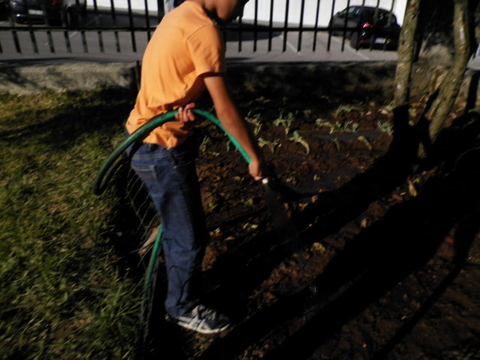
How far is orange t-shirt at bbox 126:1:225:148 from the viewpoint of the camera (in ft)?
5.57

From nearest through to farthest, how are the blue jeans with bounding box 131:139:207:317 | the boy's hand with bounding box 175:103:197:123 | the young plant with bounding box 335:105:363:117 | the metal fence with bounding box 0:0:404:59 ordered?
1. the boy's hand with bounding box 175:103:197:123
2. the blue jeans with bounding box 131:139:207:317
3. the young plant with bounding box 335:105:363:117
4. the metal fence with bounding box 0:0:404:59

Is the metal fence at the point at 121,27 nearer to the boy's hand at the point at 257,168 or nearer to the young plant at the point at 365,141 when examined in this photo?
the young plant at the point at 365,141

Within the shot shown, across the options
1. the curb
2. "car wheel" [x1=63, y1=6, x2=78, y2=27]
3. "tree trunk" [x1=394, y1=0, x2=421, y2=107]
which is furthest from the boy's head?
"car wheel" [x1=63, y1=6, x2=78, y2=27]

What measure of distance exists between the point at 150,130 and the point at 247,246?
1.49 metres

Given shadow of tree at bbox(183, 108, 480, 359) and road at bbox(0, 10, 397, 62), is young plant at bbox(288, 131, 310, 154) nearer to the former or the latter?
shadow of tree at bbox(183, 108, 480, 359)

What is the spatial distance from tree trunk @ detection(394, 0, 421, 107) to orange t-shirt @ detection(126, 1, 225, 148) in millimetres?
2937

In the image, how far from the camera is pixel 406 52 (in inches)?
166

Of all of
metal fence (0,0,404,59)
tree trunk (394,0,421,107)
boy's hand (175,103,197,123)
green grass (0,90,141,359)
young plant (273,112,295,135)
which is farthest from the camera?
metal fence (0,0,404,59)

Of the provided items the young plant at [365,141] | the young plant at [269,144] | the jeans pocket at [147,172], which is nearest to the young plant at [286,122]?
the young plant at [269,144]

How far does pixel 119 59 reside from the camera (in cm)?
1098

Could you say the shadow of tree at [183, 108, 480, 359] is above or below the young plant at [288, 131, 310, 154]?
below

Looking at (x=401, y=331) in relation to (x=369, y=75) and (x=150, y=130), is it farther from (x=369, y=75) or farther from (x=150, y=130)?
(x=369, y=75)

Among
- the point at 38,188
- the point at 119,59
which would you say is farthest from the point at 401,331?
the point at 119,59

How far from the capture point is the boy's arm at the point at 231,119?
1.75m
